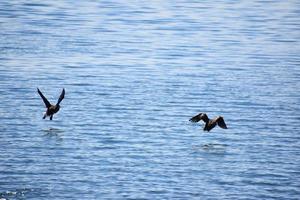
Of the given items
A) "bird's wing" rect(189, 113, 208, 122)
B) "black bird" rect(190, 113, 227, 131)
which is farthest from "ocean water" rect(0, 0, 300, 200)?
"bird's wing" rect(189, 113, 208, 122)

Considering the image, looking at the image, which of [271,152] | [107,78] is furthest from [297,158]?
[107,78]

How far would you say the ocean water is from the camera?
2262cm

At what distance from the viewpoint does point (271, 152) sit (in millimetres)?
25281

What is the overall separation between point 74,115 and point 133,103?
2259 millimetres

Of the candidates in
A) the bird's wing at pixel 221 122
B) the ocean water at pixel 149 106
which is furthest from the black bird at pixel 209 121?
the ocean water at pixel 149 106

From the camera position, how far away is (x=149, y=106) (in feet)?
98.5

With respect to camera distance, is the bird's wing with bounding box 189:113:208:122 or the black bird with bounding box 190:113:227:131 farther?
the bird's wing with bounding box 189:113:208:122

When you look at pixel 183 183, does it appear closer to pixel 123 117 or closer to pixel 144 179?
pixel 144 179

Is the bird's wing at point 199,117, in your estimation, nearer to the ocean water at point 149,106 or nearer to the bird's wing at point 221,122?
the bird's wing at point 221,122

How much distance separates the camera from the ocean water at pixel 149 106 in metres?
22.6

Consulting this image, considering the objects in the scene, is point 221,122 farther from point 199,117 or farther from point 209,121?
point 199,117

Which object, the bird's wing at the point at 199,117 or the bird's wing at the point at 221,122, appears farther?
the bird's wing at the point at 199,117

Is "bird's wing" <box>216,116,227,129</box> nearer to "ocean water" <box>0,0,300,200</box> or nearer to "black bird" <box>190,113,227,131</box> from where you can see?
"black bird" <box>190,113,227,131</box>

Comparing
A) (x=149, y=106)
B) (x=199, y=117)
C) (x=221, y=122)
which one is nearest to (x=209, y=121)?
(x=199, y=117)
